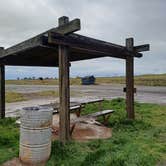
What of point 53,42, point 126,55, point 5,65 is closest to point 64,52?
point 53,42

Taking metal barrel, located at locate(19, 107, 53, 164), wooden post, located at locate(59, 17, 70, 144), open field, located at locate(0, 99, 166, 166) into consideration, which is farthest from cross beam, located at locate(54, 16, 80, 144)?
metal barrel, located at locate(19, 107, 53, 164)

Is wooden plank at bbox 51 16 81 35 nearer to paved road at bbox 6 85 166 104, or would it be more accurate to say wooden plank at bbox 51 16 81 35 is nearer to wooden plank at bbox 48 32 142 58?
wooden plank at bbox 48 32 142 58

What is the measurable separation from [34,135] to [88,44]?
276 centimetres

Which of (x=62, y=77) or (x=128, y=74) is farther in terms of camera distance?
(x=128, y=74)

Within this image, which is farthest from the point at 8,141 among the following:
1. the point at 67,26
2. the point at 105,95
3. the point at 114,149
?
the point at 105,95

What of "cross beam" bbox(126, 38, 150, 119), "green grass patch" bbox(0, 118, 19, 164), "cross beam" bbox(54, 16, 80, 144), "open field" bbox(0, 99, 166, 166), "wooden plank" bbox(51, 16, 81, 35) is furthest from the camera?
"cross beam" bbox(126, 38, 150, 119)

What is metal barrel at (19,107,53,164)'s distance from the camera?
4363mm

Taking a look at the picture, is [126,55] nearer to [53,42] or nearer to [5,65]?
[53,42]

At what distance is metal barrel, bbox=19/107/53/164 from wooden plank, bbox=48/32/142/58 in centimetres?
160

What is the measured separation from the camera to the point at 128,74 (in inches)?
316

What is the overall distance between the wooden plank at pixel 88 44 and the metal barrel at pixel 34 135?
1.60 m

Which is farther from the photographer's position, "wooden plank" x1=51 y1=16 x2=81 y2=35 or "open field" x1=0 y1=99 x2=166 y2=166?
"wooden plank" x1=51 y1=16 x2=81 y2=35

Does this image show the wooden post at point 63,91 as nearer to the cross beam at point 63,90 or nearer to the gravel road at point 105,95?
the cross beam at point 63,90

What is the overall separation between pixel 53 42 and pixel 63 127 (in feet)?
6.03
